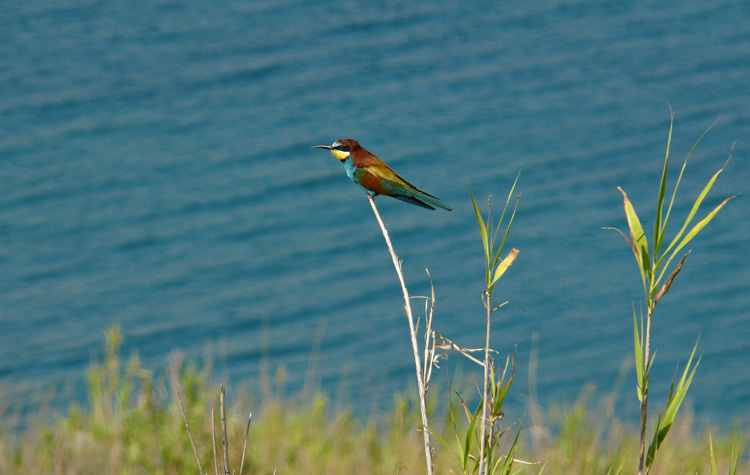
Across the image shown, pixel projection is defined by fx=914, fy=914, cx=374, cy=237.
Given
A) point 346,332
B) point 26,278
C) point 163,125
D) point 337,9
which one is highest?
point 337,9

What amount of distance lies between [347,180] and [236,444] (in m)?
7.23

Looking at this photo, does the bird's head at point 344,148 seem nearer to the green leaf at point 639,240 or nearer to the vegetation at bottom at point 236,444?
the green leaf at point 639,240

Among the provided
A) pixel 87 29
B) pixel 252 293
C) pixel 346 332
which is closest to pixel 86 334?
pixel 252 293

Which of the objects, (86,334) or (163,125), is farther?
(163,125)

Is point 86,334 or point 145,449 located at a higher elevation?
point 145,449

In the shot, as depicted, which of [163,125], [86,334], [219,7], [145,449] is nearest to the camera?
[145,449]

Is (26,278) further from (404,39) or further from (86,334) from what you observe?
(404,39)

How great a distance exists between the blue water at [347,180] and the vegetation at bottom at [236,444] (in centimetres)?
177

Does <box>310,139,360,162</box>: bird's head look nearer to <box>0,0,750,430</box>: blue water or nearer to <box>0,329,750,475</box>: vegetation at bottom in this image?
<box>0,329,750,475</box>: vegetation at bottom

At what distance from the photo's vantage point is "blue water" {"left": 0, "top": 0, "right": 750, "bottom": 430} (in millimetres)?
9180

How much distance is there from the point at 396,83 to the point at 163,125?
3.39m

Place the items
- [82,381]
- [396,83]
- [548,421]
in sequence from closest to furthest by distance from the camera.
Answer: [548,421], [82,381], [396,83]

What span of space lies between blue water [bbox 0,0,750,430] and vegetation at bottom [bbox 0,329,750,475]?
5.82 feet

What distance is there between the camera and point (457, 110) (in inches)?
504
